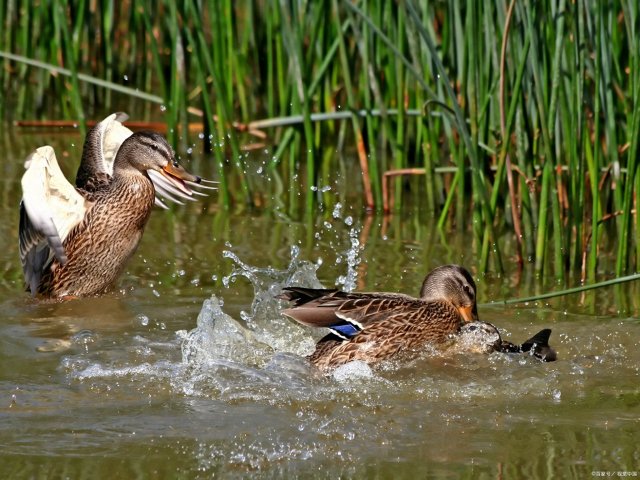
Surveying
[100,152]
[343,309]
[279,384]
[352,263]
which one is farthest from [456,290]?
[100,152]

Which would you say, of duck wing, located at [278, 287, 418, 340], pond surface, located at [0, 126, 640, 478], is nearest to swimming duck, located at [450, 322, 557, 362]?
pond surface, located at [0, 126, 640, 478]

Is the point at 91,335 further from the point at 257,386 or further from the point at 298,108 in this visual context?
the point at 298,108

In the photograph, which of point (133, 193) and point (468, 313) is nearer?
point (468, 313)

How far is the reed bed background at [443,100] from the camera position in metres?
6.65

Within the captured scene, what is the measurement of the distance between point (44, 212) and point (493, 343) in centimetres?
256

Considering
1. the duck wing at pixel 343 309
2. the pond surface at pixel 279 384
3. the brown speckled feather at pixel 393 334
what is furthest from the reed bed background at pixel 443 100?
the duck wing at pixel 343 309

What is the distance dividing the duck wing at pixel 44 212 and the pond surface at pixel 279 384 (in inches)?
9.7

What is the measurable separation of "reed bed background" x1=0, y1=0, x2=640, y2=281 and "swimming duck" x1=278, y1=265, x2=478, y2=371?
970mm

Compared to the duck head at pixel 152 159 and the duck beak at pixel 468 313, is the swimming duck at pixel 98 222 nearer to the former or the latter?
the duck head at pixel 152 159

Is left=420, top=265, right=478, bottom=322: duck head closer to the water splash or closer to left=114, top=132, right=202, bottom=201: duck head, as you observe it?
the water splash

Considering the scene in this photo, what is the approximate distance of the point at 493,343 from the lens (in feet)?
18.6

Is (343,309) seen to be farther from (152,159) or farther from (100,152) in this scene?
(100,152)

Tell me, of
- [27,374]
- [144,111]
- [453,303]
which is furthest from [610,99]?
[144,111]

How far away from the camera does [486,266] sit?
7.19m
